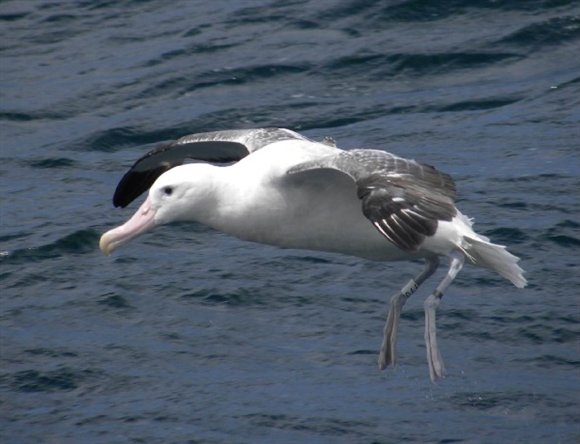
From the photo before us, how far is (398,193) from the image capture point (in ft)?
33.9

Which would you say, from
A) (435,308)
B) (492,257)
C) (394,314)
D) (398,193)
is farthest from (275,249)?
(398,193)

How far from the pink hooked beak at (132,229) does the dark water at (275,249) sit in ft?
4.79

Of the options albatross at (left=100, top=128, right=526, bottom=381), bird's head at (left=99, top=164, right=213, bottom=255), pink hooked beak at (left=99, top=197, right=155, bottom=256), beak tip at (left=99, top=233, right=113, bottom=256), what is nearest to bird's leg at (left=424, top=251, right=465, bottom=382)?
albatross at (left=100, top=128, right=526, bottom=381)

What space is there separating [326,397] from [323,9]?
27.8 feet

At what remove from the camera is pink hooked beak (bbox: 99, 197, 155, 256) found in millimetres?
11625

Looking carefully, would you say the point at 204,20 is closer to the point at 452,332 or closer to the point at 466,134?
the point at 466,134

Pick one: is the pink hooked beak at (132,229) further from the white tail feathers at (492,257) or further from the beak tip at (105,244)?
the white tail feathers at (492,257)

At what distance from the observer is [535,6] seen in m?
19.3

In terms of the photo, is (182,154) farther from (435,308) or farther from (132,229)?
(435,308)

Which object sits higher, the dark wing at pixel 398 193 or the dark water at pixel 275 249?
the dark wing at pixel 398 193

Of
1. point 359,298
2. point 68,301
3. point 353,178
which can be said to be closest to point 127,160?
point 68,301

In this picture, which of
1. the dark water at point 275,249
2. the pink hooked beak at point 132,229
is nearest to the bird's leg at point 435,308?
the dark water at point 275,249

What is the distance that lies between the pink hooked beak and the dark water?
1.46 meters

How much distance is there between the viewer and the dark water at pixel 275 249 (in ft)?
40.8
